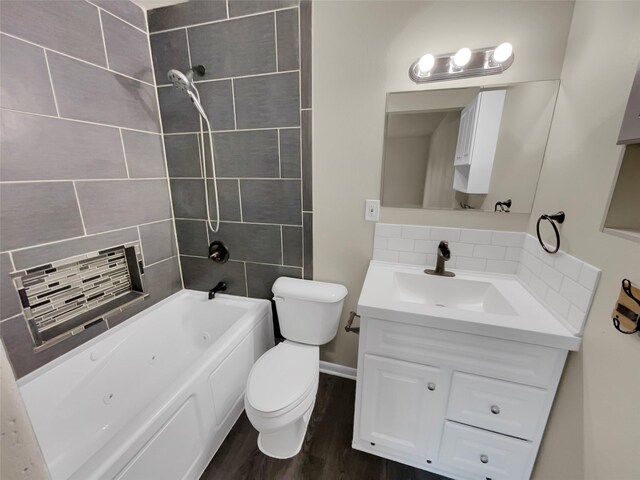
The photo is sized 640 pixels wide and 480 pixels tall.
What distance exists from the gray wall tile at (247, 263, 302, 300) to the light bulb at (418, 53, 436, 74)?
122 cm

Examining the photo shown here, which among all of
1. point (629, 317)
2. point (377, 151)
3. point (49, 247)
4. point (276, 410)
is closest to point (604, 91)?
point (629, 317)

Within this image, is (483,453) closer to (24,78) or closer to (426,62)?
(426,62)

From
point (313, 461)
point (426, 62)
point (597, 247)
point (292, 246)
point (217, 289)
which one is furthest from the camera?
point (217, 289)

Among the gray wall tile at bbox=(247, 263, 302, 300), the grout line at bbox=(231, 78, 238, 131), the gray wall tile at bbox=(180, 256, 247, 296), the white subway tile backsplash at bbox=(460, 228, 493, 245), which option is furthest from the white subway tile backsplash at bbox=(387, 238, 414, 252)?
the grout line at bbox=(231, 78, 238, 131)

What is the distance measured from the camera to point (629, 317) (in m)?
0.70

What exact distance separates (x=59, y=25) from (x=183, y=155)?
0.70 metres

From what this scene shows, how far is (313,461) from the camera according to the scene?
1275 millimetres

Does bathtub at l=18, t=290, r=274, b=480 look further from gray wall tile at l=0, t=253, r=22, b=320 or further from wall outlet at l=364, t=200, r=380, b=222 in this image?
wall outlet at l=364, t=200, r=380, b=222

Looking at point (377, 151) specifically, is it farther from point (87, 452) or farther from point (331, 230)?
point (87, 452)

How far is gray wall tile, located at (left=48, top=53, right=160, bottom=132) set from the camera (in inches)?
45.3

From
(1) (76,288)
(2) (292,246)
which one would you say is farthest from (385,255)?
(1) (76,288)

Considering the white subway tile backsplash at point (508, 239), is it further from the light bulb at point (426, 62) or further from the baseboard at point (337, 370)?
the baseboard at point (337, 370)

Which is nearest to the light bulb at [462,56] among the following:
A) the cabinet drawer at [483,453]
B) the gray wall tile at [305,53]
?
the gray wall tile at [305,53]

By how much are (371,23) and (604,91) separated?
944 millimetres
